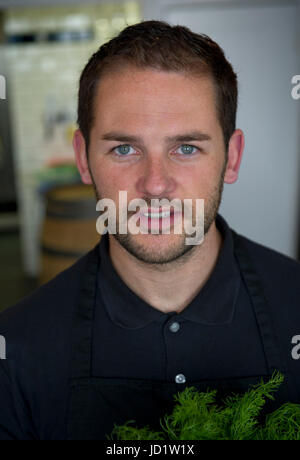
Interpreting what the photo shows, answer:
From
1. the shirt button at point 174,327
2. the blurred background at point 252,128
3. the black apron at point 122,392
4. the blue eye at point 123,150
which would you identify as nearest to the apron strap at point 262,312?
the black apron at point 122,392

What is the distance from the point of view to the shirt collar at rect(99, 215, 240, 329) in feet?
3.69

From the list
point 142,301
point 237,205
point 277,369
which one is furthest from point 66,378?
point 237,205

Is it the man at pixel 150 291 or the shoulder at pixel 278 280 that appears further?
the shoulder at pixel 278 280

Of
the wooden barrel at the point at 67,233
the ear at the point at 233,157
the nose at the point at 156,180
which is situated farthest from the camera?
the wooden barrel at the point at 67,233

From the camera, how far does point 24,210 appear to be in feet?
15.1

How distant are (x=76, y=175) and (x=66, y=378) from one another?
3418 millimetres

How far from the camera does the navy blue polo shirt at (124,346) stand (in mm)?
1096

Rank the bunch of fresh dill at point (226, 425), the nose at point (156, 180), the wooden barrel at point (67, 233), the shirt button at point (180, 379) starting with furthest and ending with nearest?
the wooden barrel at point (67, 233) < the shirt button at point (180, 379) < the nose at point (156, 180) < the bunch of fresh dill at point (226, 425)

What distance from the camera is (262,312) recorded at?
1.15 meters

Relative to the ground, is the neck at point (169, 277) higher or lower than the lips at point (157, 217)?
lower

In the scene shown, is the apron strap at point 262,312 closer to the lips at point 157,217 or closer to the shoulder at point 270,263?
the shoulder at point 270,263

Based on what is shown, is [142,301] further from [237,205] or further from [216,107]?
[237,205]

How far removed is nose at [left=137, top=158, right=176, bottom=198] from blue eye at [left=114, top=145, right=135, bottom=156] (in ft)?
0.17

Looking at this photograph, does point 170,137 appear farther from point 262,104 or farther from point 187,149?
point 262,104
